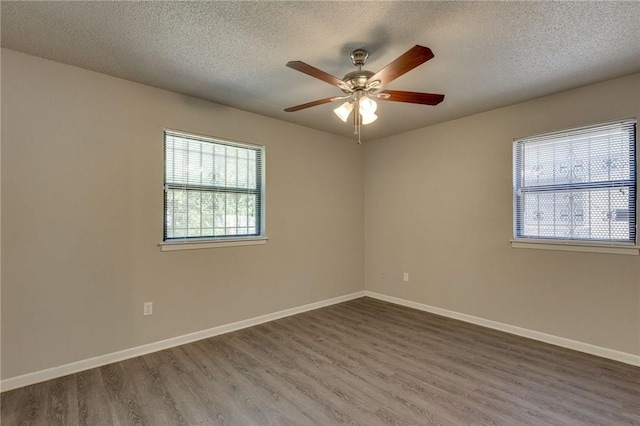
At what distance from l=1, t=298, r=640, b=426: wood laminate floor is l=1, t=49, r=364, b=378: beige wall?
351mm

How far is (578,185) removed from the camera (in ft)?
9.93

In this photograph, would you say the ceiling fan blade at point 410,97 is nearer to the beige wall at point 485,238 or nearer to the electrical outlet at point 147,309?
the beige wall at point 485,238

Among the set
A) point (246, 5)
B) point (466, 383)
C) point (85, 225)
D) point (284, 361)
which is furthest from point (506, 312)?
point (85, 225)

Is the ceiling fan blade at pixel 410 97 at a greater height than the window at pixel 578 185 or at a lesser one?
greater

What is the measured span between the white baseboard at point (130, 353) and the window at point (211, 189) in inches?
38.3

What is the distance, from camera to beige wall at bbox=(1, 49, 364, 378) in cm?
234

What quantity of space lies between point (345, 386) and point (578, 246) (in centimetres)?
254

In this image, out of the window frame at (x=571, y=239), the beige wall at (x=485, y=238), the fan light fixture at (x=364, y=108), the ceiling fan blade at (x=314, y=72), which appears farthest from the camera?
the beige wall at (x=485, y=238)

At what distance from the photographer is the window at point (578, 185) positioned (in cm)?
278

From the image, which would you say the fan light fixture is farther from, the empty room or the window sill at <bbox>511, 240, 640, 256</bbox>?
the window sill at <bbox>511, 240, 640, 256</bbox>

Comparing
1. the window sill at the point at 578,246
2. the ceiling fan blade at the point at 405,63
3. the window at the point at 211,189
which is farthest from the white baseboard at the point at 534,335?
the ceiling fan blade at the point at 405,63

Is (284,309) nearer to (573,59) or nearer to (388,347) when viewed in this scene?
(388,347)

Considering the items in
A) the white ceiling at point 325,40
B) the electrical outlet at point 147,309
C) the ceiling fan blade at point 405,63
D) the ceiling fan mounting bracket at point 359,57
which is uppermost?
the white ceiling at point 325,40

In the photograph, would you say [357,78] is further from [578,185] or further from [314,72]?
[578,185]
